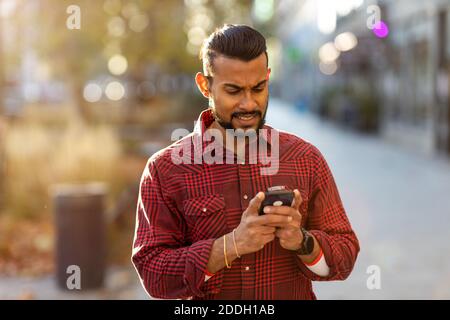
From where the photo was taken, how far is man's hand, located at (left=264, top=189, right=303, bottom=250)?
228cm

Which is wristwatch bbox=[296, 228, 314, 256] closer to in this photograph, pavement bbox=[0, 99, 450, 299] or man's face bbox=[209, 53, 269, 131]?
man's face bbox=[209, 53, 269, 131]

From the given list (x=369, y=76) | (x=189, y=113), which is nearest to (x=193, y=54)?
(x=189, y=113)

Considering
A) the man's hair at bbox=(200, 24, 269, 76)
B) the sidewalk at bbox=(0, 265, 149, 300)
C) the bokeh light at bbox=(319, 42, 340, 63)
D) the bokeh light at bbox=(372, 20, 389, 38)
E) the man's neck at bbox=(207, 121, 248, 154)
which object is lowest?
the sidewalk at bbox=(0, 265, 149, 300)

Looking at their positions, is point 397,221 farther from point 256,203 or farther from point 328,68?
point 328,68

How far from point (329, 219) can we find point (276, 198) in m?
0.44

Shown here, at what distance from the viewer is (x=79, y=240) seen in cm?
743

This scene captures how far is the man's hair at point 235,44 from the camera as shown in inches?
97.5

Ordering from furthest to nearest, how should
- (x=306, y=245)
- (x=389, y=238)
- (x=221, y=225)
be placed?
(x=389, y=238), (x=221, y=225), (x=306, y=245)

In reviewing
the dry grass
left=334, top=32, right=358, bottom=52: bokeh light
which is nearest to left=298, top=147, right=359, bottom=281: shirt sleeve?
the dry grass

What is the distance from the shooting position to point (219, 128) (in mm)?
2609

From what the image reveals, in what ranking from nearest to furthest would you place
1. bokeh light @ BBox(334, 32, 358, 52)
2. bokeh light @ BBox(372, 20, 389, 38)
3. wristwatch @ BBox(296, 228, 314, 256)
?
wristwatch @ BBox(296, 228, 314, 256), bokeh light @ BBox(372, 20, 389, 38), bokeh light @ BBox(334, 32, 358, 52)

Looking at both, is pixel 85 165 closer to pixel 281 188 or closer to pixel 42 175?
pixel 42 175

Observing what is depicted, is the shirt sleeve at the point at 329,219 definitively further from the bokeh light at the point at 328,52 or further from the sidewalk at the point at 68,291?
the bokeh light at the point at 328,52

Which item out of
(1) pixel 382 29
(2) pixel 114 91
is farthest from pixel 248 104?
(2) pixel 114 91
